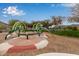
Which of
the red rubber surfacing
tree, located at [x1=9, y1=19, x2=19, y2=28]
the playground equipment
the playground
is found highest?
tree, located at [x1=9, y1=19, x2=19, y2=28]

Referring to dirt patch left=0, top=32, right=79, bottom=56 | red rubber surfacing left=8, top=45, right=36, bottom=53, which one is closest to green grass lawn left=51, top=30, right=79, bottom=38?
dirt patch left=0, top=32, right=79, bottom=56

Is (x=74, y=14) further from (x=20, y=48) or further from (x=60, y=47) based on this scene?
(x=20, y=48)

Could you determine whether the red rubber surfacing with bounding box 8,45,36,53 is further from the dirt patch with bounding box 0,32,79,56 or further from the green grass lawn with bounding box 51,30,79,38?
the green grass lawn with bounding box 51,30,79,38

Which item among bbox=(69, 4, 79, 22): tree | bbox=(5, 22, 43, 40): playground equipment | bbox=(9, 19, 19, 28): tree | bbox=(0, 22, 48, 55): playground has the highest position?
bbox=(69, 4, 79, 22): tree

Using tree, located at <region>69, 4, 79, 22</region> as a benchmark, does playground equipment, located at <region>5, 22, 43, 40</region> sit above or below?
below

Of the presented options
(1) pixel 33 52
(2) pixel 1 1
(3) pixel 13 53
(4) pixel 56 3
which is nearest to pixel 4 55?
(3) pixel 13 53

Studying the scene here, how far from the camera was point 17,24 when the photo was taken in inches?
43.1

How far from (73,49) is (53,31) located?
6.7 inches

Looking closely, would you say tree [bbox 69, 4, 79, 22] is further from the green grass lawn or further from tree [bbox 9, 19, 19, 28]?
tree [bbox 9, 19, 19, 28]

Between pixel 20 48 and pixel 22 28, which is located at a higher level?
pixel 22 28

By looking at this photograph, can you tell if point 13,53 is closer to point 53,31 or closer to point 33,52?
point 33,52

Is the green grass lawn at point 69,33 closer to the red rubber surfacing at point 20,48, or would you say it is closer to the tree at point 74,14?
the tree at point 74,14

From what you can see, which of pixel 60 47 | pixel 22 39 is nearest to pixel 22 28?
pixel 22 39

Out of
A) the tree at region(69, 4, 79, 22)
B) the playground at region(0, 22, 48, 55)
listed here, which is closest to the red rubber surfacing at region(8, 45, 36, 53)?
the playground at region(0, 22, 48, 55)
